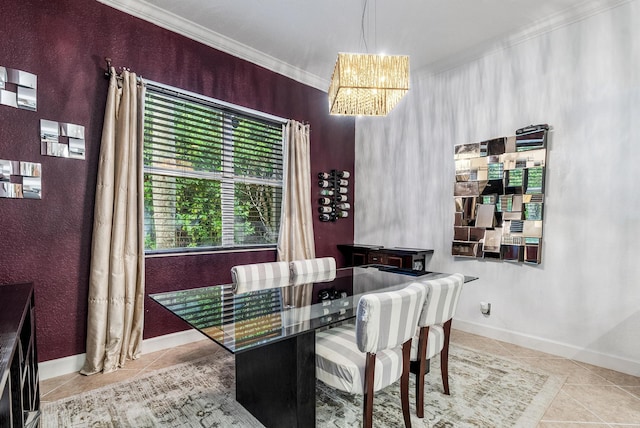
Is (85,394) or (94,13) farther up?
(94,13)

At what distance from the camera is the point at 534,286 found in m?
2.99

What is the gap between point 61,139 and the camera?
2.38 m

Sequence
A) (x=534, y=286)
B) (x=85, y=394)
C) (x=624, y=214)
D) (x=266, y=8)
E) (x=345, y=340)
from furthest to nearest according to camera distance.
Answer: (x=534, y=286) → (x=266, y=8) → (x=624, y=214) → (x=85, y=394) → (x=345, y=340)

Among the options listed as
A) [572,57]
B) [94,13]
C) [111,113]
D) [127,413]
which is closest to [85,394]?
[127,413]

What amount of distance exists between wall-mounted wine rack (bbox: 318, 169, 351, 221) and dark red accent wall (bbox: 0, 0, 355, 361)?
1814mm

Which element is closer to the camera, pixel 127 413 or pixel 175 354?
pixel 127 413

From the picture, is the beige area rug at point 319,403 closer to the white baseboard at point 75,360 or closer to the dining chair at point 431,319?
the dining chair at point 431,319

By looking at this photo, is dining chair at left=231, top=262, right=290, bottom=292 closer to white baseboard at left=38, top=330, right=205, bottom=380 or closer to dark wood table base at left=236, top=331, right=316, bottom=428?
dark wood table base at left=236, top=331, right=316, bottom=428

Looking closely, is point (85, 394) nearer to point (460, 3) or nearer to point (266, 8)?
point (266, 8)

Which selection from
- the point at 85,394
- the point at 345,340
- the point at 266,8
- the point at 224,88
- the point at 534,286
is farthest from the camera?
the point at 224,88

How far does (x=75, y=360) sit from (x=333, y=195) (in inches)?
124

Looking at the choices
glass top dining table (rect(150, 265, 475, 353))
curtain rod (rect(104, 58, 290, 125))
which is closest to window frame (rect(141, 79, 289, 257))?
curtain rod (rect(104, 58, 290, 125))

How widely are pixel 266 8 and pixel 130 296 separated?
8.87 feet

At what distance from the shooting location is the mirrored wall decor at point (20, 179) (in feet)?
7.10
